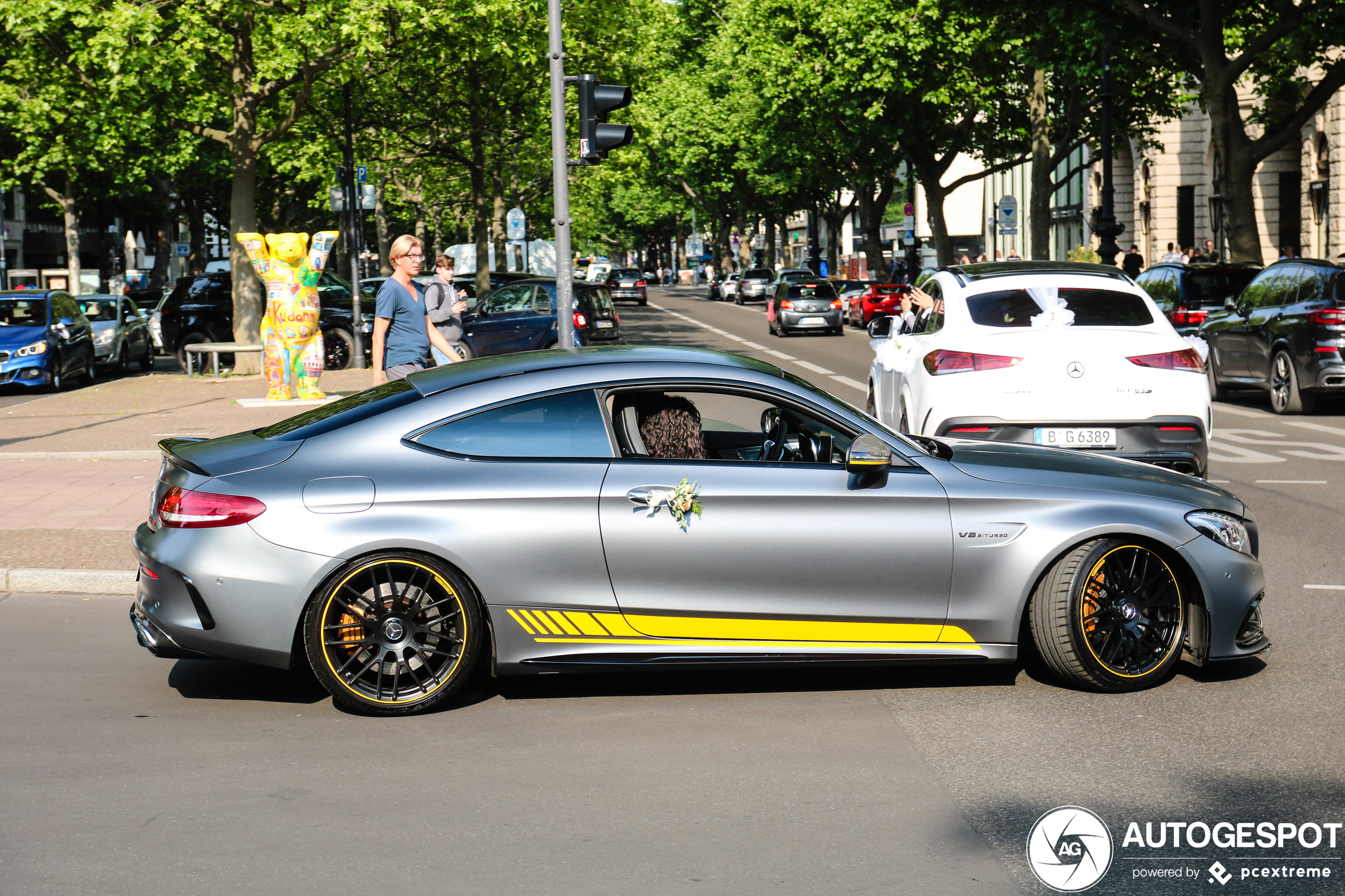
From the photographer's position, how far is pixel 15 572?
8.20 meters

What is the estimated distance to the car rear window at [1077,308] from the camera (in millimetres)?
10039

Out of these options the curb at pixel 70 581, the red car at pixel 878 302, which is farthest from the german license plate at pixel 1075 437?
the red car at pixel 878 302

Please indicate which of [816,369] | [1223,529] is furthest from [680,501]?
[816,369]

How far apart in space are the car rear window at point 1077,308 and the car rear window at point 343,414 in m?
5.22

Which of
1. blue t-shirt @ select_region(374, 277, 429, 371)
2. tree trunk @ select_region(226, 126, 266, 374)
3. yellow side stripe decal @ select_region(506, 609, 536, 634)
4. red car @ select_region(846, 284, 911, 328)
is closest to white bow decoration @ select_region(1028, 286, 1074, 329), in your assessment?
blue t-shirt @ select_region(374, 277, 429, 371)

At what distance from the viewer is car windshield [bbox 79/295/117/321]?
→ 29.0 m

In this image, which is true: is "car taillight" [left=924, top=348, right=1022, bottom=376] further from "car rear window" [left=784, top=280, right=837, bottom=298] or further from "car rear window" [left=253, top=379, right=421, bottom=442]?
"car rear window" [left=784, top=280, right=837, bottom=298]

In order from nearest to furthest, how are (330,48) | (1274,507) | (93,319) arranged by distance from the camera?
1. (1274,507)
2. (330,48)
3. (93,319)

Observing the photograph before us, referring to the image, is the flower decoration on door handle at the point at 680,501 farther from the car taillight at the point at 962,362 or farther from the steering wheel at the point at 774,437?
the car taillight at the point at 962,362

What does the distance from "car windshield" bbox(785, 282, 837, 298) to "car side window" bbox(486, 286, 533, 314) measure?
1363 centimetres

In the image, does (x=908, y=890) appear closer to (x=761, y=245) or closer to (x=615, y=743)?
(x=615, y=743)

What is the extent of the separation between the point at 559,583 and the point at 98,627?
9.98ft

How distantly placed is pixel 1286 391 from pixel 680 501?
13822mm

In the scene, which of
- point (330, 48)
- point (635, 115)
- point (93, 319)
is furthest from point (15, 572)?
point (635, 115)
